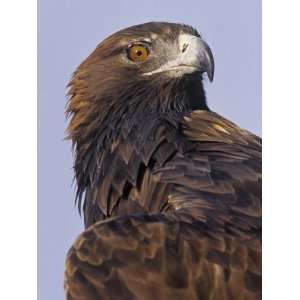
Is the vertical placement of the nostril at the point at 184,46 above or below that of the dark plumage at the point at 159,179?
above

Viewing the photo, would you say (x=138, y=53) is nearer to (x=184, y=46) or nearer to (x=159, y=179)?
(x=184, y=46)

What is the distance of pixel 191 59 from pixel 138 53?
432mm

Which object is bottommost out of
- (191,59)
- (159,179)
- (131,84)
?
(159,179)

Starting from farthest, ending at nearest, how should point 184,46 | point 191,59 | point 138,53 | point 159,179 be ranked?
point 138,53 → point 184,46 → point 191,59 → point 159,179

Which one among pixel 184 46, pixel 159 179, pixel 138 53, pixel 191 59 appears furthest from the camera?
pixel 138 53

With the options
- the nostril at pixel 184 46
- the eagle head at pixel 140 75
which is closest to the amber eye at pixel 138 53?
the eagle head at pixel 140 75

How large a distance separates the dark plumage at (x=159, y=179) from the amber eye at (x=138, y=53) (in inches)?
0.9

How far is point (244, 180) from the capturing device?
13.5ft

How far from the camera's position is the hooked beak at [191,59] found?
455cm

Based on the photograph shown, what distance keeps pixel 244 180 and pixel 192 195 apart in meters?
0.24

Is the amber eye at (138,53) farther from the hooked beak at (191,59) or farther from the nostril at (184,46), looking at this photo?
the nostril at (184,46)

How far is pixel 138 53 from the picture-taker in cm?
499

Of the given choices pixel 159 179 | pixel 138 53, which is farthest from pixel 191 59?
pixel 159 179
